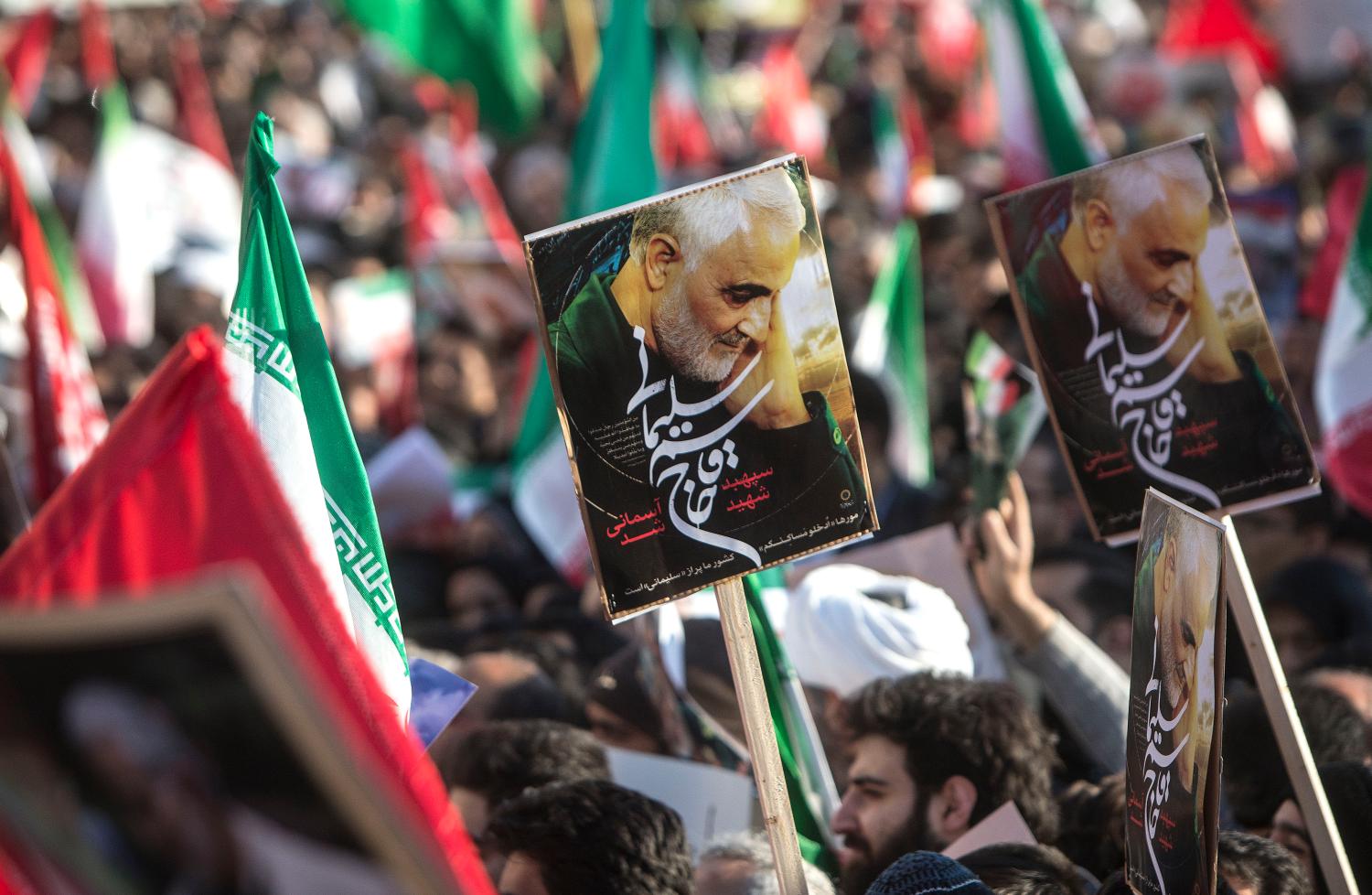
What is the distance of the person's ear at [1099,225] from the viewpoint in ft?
9.02

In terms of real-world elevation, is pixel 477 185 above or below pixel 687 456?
above

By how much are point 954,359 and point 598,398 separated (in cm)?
439

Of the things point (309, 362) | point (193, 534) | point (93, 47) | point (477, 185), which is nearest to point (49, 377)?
point (309, 362)

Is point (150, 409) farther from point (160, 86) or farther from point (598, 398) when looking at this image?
point (160, 86)

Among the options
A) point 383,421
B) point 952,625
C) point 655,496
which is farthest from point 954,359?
point 655,496

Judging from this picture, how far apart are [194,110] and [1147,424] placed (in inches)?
305

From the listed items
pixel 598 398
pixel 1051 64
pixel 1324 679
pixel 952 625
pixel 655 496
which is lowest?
pixel 1324 679

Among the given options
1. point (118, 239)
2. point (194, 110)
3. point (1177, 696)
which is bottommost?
point (1177, 696)

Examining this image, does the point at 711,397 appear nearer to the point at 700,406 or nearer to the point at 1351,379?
the point at 700,406

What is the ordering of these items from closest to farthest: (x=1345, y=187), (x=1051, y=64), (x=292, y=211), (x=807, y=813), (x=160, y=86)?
(x=807, y=813)
(x=1051, y=64)
(x=1345, y=187)
(x=292, y=211)
(x=160, y=86)

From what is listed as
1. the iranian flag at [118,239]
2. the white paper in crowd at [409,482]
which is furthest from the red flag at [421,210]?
the white paper in crowd at [409,482]

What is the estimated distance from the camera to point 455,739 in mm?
3291

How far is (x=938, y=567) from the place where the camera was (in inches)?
135

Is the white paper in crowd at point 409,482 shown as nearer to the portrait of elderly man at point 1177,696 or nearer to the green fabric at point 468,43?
the portrait of elderly man at point 1177,696
